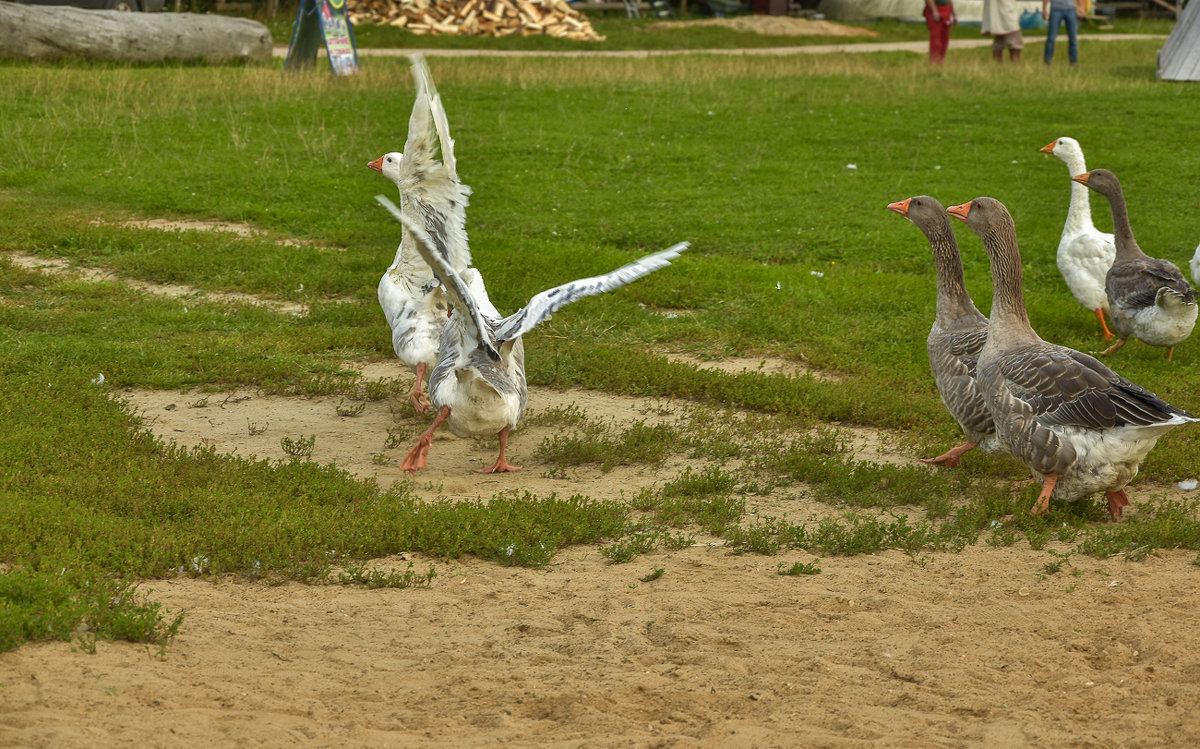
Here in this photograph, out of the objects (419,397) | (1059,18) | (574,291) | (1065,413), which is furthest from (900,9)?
(1065,413)

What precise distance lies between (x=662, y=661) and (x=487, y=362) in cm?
279

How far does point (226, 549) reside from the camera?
5648 mm

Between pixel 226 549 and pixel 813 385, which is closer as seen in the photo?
pixel 226 549

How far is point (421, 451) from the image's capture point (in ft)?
23.7

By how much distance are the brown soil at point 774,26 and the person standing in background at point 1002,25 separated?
31.3 ft

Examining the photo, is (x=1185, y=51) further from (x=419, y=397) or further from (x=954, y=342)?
(x=419, y=397)

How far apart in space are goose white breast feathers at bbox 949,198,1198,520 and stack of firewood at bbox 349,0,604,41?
27746 mm

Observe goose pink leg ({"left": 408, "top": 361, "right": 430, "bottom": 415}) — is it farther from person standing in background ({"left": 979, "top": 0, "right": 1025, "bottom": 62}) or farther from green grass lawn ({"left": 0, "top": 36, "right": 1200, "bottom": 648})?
person standing in background ({"left": 979, "top": 0, "right": 1025, "bottom": 62})

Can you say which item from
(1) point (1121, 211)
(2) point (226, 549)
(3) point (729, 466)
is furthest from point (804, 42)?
(2) point (226, 549)

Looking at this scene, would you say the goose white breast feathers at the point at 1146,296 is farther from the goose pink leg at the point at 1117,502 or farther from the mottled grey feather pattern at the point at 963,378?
the goose pink leg at the point at 1117,502

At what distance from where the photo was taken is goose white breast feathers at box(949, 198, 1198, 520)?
232 inches

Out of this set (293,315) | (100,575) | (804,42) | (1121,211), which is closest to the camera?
(100,575)

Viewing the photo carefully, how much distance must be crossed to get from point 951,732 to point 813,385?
4.57 meters

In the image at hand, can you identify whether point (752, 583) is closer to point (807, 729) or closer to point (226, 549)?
point (807, 729)
